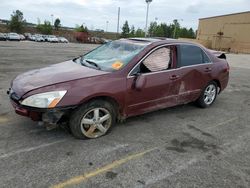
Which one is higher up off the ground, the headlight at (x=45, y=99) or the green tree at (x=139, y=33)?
the green tree at (x=139, y=33)

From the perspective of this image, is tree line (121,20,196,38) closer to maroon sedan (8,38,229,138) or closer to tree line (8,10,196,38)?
tree line (8,10,196,38)

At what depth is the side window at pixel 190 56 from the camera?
4895 millimetres

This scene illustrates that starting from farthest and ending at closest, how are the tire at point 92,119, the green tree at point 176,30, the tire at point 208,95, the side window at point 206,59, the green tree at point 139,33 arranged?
the green tree at point 139,33 → the green tree at point 176,30 → the tire at point 208,95 → the side window at point 206,59 → the tire at point 92,119

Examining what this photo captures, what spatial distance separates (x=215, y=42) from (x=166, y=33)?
4113cm

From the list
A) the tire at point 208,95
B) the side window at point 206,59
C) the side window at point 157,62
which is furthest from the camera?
the tire at point 208,95

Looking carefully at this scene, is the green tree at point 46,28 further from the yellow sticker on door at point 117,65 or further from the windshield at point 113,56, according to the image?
the yellow sticker on door at point 117,65

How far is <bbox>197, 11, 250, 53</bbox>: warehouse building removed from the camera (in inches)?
1656

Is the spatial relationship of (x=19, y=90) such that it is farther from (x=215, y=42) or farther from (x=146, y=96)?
(x=215, y=42)

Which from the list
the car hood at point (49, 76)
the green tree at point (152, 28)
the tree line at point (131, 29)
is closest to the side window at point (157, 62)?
the car hood at point (49, 76)

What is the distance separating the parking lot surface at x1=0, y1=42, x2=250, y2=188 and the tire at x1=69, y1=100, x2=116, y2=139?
4.9 inches

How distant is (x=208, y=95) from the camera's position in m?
5.73

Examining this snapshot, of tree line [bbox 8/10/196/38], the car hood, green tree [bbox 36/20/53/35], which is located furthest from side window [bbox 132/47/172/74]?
green tree [bbox 36/20/53/35]

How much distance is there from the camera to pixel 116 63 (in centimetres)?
421

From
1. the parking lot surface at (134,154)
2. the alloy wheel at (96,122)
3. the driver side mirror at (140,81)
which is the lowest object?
the parking lot surface at (134,154)
